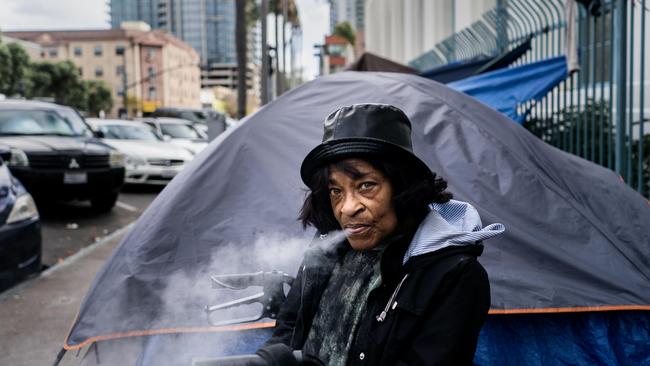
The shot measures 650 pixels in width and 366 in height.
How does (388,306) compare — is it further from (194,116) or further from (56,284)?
(194,116)

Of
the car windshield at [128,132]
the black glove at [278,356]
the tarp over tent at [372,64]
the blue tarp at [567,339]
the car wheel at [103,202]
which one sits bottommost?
the car wheel at [103,202]

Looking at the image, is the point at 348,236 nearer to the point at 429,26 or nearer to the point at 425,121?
the point at 425,121

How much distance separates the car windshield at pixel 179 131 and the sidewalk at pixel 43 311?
33.3 feet

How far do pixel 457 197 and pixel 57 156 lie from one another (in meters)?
7.06

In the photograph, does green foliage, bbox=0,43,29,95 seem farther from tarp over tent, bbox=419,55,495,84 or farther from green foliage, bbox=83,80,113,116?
tarp over tent, bbox=419,55,495,84

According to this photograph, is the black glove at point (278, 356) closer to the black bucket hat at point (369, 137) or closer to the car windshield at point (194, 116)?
the black bucket hat at point (369, 137)

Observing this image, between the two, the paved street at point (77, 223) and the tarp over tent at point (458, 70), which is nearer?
the paved street at point (77, 223)

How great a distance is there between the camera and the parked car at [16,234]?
5.18 meters

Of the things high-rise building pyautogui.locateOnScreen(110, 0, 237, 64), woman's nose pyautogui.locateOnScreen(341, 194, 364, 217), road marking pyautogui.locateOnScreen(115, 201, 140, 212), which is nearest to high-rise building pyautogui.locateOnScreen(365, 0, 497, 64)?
road marking pyautogui.locateOnScreen(115, 201, 140, 212)

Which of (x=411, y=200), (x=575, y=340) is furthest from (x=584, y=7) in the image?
(x=411, y=200)

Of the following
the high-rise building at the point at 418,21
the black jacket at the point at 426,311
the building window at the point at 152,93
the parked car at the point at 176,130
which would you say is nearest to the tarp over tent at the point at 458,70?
the high-rise building at the point at 418,21

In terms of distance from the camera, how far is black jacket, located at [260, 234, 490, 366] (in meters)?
1.44

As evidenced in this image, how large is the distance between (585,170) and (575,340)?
1075mm

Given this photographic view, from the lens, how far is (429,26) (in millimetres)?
18000
